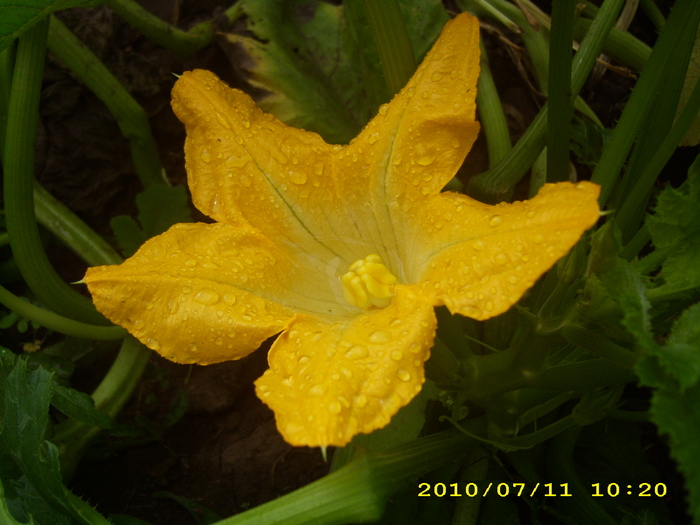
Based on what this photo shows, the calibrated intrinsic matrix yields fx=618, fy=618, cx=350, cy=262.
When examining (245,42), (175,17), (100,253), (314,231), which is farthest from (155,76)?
(314,231)

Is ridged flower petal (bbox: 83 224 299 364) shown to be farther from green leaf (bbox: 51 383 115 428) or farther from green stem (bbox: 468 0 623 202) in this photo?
green stem (bbox: 468 0 623 202)

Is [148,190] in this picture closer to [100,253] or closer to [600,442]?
[100,253]

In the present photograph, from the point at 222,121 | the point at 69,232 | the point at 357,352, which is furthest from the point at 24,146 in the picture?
the point at 357,352

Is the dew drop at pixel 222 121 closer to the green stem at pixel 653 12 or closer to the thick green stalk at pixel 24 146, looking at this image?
the thick green stalk at pixel 24 146

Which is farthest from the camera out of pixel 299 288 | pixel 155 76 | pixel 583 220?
Answer: pixel 155 76

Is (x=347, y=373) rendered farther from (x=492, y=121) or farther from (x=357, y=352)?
(x=492, y=121)
